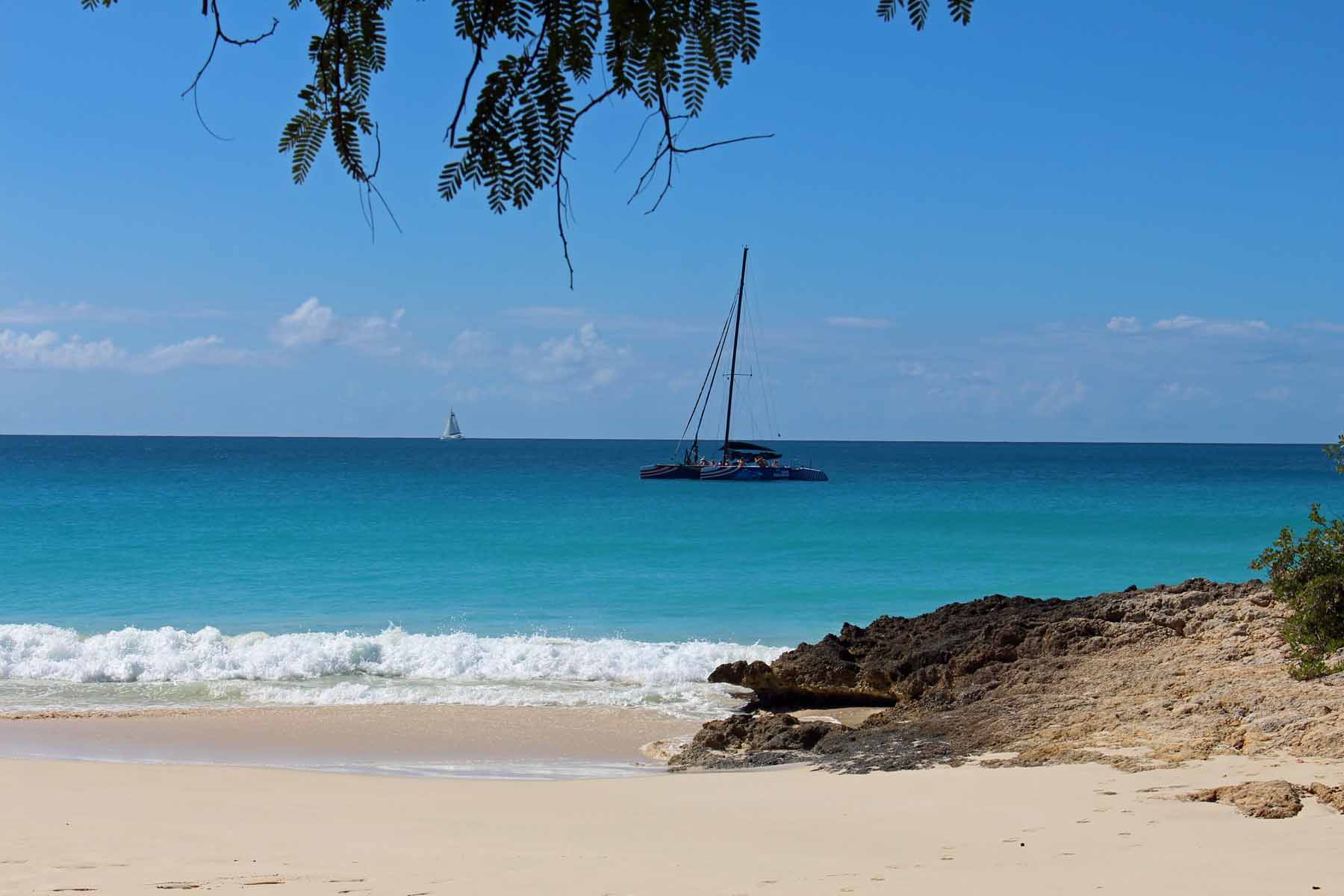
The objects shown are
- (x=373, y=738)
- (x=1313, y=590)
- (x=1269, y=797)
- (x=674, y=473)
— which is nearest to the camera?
(x=1269, y=797)

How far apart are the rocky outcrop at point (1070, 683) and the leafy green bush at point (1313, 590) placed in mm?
240

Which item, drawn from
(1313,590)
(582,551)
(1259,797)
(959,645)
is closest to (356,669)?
(959,645)

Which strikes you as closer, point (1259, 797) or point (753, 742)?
point (1259, 797)

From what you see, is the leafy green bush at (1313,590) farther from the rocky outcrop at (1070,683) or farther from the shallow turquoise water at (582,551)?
the shallow turquoise water at (582,551)

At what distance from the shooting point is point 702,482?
6350 centimetres

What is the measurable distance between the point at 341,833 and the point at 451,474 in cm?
7390

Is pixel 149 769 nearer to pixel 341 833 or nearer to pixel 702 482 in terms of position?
pixel 341 833

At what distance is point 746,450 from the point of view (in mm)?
62406

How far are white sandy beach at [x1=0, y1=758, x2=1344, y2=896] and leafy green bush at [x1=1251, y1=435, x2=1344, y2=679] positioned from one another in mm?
2046

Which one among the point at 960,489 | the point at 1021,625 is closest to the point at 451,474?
the point at 960,489

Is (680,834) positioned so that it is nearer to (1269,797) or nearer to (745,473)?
(1269,797)

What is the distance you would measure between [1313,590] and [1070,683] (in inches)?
79.7

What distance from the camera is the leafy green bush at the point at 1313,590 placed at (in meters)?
8.88

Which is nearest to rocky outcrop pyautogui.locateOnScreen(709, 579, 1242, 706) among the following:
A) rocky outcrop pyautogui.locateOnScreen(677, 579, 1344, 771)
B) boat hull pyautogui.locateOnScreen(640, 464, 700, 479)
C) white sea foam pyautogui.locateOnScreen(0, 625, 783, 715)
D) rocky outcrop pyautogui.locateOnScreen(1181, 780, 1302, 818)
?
rocky outcrop pyautogui.locateOnScreen(677, 579, 1344, 771)
